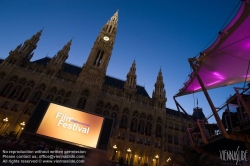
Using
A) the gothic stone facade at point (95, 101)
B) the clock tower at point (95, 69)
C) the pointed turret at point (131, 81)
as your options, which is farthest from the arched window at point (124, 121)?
the clock tower at point (95, 69)

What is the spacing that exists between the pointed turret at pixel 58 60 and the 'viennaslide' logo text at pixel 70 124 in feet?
81.6

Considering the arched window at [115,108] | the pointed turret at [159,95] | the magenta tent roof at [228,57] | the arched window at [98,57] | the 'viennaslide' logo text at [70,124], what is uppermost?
the arched window at [98,57]

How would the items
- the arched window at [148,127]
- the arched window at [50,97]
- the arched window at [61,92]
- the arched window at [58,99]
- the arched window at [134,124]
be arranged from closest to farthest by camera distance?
the arched window at [50,97] < the arched window at [58,99] < the arched window at [61,92] < the arched window at [134,124] < the arched window at [148,127]

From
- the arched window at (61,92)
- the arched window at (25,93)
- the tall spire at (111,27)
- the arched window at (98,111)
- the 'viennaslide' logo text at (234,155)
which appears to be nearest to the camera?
the 'viennaslide' logo text at (234,155)

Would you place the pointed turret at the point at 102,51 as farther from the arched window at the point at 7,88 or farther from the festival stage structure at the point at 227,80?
the festival stage structure at the point at 227,80

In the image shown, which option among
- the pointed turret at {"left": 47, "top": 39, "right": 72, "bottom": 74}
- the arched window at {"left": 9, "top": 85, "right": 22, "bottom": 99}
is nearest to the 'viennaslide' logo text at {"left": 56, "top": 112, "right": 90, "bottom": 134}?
the arched window at {"left": 9, "top": 85, "right": 22, "bottom": 99}

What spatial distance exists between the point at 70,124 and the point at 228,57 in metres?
14.4

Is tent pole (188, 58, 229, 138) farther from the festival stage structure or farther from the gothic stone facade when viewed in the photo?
the gothic stone facade

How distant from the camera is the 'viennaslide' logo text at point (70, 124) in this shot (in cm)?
1427

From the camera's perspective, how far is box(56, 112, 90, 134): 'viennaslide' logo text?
1427 centimetres

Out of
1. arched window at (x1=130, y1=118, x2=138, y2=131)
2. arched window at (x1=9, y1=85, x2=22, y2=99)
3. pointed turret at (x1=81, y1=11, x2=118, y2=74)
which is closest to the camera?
arched window at (x1=9, y1=85, x2=22, y2=99)

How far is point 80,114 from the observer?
15.3m

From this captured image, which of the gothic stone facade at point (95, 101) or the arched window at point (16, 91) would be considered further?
the arched window at point (16, 91)

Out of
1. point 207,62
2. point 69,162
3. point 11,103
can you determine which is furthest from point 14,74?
point 207,62
